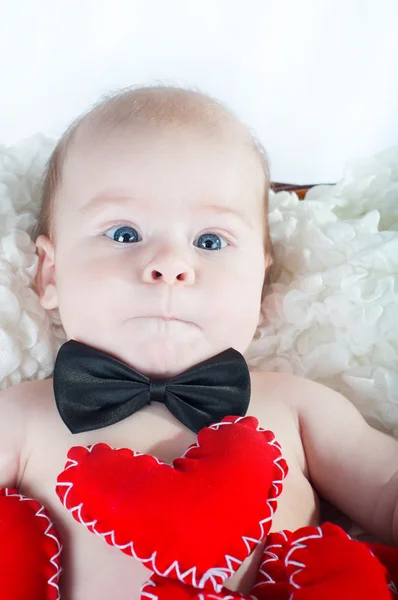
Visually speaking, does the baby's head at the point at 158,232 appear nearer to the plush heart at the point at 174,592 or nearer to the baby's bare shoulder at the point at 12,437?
the baby's bare shoulder at the point at 12,437

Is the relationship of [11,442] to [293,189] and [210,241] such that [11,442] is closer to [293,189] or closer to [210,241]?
[210,241]

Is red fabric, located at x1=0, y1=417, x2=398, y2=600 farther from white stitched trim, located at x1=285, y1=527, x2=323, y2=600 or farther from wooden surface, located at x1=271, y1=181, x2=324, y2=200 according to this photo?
wooden surface, located at x1=271, y1=181, x2=324, y2=200

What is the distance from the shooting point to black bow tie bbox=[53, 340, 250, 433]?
1.21 metres

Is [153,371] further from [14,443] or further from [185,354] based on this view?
[14,443]

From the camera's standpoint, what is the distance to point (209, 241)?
4.29 ft

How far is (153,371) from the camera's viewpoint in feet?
4.07

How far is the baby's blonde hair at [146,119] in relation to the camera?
1346 millimetres

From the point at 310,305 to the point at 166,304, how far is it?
0.43m

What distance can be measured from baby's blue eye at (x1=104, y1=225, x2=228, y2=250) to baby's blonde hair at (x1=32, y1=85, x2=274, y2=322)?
0.58ft

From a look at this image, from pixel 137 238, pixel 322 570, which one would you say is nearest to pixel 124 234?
pixel 137 238

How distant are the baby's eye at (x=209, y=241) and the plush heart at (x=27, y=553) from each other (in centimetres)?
55

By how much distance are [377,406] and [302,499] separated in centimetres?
28

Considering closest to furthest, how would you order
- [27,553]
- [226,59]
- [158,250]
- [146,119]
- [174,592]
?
[174,592] < [27,553] < [158,250] < [146,119] < [226,59]

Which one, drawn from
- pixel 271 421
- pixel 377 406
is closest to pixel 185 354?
pixel 271 421
